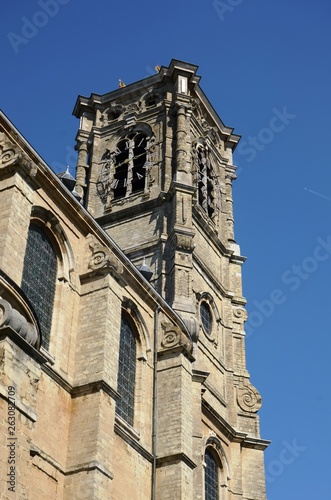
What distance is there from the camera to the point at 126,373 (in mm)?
21828

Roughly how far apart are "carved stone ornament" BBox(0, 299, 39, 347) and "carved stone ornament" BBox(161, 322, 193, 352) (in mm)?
9072

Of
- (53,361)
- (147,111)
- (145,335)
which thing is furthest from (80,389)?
(147,111)

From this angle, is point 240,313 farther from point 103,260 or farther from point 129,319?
point 103,260

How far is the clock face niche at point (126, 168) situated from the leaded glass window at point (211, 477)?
11787 mm

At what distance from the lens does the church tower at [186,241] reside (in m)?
23.1

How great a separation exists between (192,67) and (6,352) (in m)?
25.7

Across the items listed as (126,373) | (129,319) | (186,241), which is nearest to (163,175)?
(186,241)

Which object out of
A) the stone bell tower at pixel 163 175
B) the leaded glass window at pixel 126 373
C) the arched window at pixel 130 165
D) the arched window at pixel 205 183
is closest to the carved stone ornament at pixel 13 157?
the leaded glass window at pixel 126 373

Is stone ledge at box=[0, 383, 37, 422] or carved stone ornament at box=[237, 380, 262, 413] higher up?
carved stone ornament at box=[237, 380, 262, 413]

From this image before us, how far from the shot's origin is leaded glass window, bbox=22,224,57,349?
19219 mm

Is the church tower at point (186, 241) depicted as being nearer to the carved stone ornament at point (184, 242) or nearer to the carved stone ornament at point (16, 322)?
the carved stone ornament at point (184, 242)

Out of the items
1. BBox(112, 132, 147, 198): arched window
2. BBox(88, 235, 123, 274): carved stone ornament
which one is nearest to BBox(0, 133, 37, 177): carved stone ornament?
BBox(88, 235, 123, 274): carved stone ornament

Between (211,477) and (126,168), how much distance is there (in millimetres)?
14824

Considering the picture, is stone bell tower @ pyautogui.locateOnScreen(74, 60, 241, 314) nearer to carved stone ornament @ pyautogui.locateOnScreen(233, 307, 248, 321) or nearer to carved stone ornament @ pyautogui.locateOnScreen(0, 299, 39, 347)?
carved stone ornament @ pyautogui.locateOnScreen(233, 307, 248, 321)
